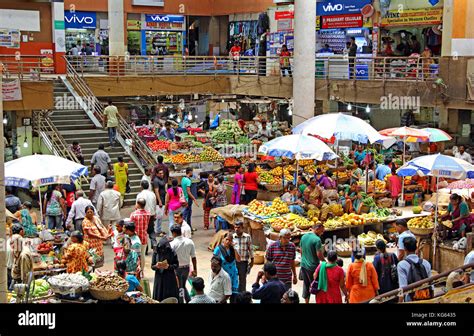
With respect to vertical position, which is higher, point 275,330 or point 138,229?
point 275,330

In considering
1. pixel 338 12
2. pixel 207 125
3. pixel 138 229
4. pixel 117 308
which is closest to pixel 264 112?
pixel 207 125

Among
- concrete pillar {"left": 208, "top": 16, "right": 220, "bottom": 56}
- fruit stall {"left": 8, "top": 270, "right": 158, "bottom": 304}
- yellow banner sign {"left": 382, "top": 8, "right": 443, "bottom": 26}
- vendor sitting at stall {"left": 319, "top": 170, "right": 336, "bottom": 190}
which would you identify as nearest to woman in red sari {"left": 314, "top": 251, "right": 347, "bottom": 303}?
fruit stall {"left": 8, "top": 270, "right": 158, "bottom": 304}

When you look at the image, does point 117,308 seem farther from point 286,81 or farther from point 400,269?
point 286,81

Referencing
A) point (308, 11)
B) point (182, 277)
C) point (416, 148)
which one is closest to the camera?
point (182, 277)

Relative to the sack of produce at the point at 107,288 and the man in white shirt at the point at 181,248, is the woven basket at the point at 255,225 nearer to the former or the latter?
the man in white shirt at the point at 181,248

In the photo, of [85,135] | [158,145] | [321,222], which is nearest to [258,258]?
[321,222]

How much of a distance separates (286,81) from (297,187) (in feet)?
31.4

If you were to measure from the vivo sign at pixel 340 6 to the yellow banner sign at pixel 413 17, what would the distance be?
130 centimetres

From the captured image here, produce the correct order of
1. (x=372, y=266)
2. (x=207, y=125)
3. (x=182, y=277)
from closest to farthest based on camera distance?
(x=372, y=266) → (x=182, y=277) → (x=207, y=125)

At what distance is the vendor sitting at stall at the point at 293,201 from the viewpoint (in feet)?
49.5

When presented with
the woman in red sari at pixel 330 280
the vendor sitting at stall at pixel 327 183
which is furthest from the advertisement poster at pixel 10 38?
the woman in red sari at pixel 330 280

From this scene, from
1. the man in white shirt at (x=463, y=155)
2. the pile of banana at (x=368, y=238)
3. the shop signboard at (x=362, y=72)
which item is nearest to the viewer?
the pile of banana at (x=368, y=238)

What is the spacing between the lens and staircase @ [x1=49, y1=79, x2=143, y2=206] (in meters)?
20.2

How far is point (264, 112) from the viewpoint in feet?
102
